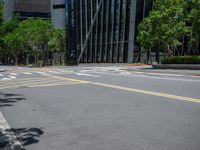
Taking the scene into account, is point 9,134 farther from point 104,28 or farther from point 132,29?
point 104,28

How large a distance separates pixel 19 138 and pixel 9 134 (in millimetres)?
499

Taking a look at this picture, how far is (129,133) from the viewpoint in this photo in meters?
7.11

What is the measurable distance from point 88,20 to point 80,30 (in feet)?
12.4

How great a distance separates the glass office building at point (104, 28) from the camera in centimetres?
6041

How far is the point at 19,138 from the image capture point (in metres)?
7.04

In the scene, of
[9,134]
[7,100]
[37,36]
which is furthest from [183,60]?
[37,36]

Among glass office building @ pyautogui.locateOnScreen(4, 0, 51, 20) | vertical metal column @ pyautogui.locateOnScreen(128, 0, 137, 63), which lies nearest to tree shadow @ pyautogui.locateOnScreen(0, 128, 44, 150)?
vertical metal column @ pyautogui.locateOnScreen(128, 0, 137, 63)

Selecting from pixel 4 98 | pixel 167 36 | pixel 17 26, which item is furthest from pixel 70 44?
pixel 4 98

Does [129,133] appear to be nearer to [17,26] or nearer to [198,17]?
[198,17]

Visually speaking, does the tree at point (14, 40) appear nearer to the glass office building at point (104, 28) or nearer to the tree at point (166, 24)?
the glass office building at point (104, 28)

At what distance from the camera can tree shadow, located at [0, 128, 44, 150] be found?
6.51m

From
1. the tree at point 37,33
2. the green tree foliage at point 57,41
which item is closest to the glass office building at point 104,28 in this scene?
the green tree foliage at point 57,41

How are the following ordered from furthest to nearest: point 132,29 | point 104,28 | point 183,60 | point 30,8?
1. point 30,8
2. point 104,28
3. point 132,29
4. point 183,60

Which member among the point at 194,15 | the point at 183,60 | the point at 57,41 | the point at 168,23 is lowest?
the point at 183,60
